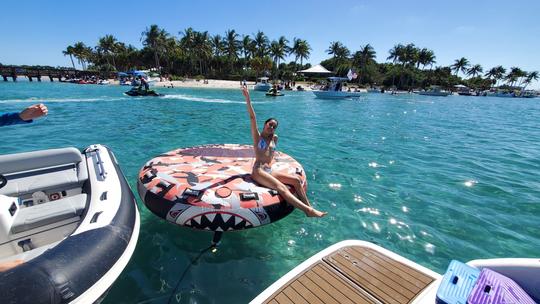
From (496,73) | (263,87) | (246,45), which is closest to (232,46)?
(246,45)

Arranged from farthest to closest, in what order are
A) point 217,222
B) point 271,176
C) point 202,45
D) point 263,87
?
point 202,45 → point 263,87 → point 271,176 → point 217,222

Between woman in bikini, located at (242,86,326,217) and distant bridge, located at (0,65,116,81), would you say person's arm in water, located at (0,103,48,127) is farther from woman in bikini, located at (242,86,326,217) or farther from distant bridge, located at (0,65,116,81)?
distant bridge, located at (0,65,116,81)

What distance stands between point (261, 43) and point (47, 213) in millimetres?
64555

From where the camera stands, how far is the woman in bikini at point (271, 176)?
148 inches

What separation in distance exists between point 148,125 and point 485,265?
13.4 meters

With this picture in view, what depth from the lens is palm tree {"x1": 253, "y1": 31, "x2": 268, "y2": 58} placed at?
61.0m

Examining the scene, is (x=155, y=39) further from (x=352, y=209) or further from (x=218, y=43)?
(x=352, y=209)

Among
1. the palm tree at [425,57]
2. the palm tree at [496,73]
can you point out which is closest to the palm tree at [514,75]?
the palm tree at [496,73]

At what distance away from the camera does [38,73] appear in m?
55.1

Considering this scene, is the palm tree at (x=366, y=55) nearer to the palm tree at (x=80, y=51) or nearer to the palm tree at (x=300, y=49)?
the palm tree at (x=300, y=49)

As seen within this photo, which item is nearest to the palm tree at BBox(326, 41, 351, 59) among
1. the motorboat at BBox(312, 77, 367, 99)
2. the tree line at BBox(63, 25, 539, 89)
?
the tree line at BBox(63, 25, 539, 89)

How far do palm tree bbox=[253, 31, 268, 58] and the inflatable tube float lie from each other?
205 feet

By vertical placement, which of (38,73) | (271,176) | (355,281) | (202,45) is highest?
(202,45)

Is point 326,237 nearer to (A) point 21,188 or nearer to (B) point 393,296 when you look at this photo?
(B) point 393,296
